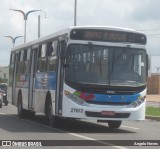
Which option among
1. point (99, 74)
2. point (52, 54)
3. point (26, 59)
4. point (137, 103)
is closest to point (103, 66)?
point (99, 74)

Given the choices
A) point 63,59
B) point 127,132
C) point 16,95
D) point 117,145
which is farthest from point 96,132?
point 16,95

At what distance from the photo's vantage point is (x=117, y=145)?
14.0m

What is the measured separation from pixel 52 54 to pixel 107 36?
2266mm

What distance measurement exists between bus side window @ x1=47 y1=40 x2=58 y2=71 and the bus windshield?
137cm

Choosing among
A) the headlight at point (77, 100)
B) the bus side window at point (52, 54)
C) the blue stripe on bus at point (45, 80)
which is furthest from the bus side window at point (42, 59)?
the headlight at point (77, 100)

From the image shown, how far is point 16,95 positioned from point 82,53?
29.2 feet

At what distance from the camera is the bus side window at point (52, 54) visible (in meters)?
18.9

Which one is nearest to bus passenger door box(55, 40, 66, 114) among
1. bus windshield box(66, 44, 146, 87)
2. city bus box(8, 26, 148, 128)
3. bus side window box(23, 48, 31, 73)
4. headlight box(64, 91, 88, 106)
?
city bus box(8, 26, 148, 128)

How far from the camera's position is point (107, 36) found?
58.9 ft

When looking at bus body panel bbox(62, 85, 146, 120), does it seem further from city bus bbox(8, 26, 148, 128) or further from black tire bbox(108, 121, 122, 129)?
black tire bbox(108, 121, 122, 129)

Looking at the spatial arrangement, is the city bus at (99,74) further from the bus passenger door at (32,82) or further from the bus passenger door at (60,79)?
the bus passenger door at (32,82)

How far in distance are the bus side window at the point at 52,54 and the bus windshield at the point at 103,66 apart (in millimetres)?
A: 1375

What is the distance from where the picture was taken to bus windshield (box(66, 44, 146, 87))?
17.5 m

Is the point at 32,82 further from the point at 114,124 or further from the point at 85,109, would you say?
the point at 85,109
